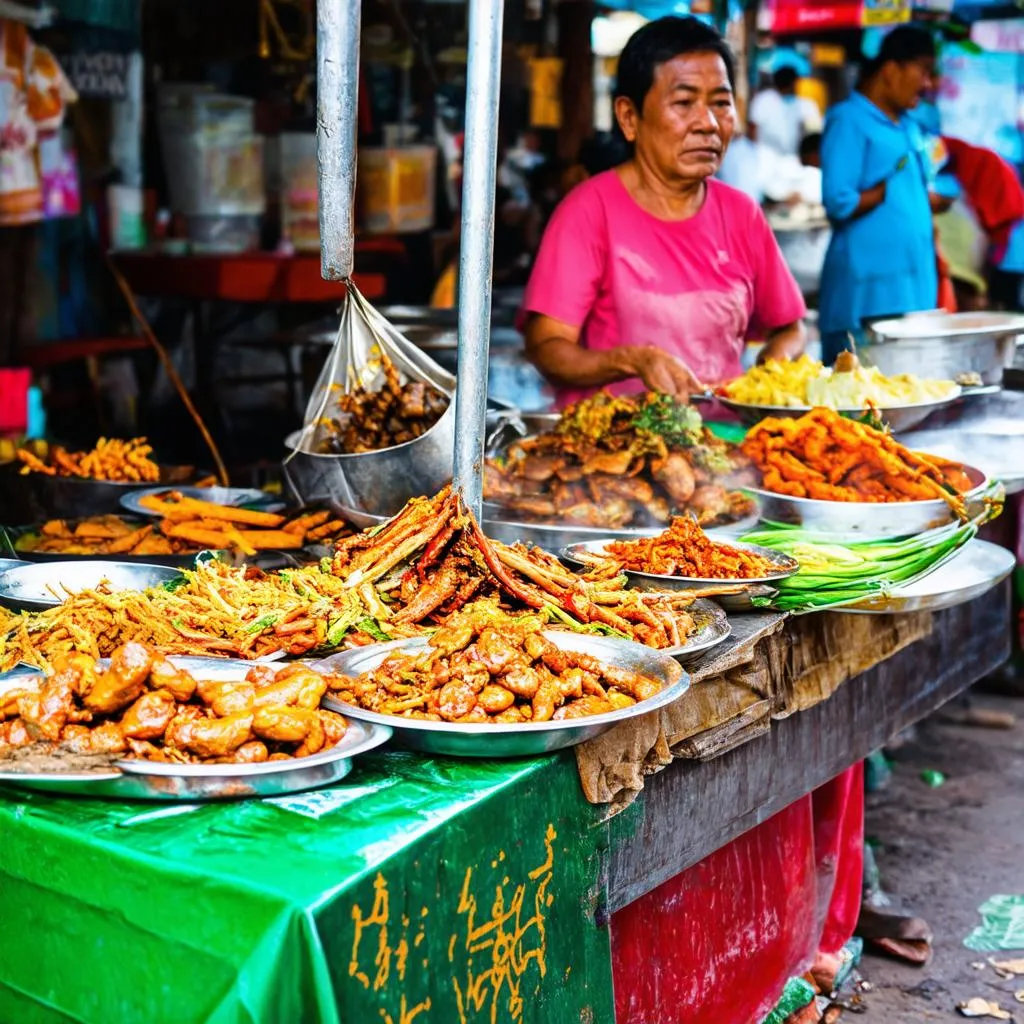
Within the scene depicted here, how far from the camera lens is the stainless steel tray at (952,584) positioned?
9.25 feet

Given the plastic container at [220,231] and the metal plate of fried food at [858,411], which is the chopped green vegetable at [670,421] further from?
the plastic container at [220,231]

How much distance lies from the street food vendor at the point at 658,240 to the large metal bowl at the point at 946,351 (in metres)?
0.57

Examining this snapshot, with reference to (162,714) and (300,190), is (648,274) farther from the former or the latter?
(300,190)

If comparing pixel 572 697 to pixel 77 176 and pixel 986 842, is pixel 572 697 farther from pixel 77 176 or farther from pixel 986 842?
pixel 77 176

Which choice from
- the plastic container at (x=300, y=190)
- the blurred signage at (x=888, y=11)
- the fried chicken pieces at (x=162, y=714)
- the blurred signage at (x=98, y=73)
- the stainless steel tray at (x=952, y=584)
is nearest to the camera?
the fried chicken pieces at (x=162, y=714)

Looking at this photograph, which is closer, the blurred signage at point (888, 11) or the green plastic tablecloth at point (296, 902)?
the green plastic tablecloth at point (296, 902)

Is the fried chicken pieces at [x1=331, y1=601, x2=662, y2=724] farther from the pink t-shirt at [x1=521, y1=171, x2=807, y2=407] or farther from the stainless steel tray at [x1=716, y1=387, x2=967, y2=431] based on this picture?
the pink t-shirt at [x1=521, y1=171, x2=807, y2=407]

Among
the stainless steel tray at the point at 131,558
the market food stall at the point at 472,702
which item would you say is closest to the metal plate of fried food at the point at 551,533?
the market food stall at the point at 472,702

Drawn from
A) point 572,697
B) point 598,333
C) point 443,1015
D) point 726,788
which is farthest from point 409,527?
point 598,333

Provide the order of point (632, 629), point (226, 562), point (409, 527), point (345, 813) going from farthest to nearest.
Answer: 1. point (226, 562)
2. point (409, 527)
3. point (632, 629)
4. point (345, 813)

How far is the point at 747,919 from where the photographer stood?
2.94 meters

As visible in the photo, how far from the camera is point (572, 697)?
2.05 metres

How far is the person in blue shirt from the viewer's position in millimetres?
6023

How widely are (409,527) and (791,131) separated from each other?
11.1m
